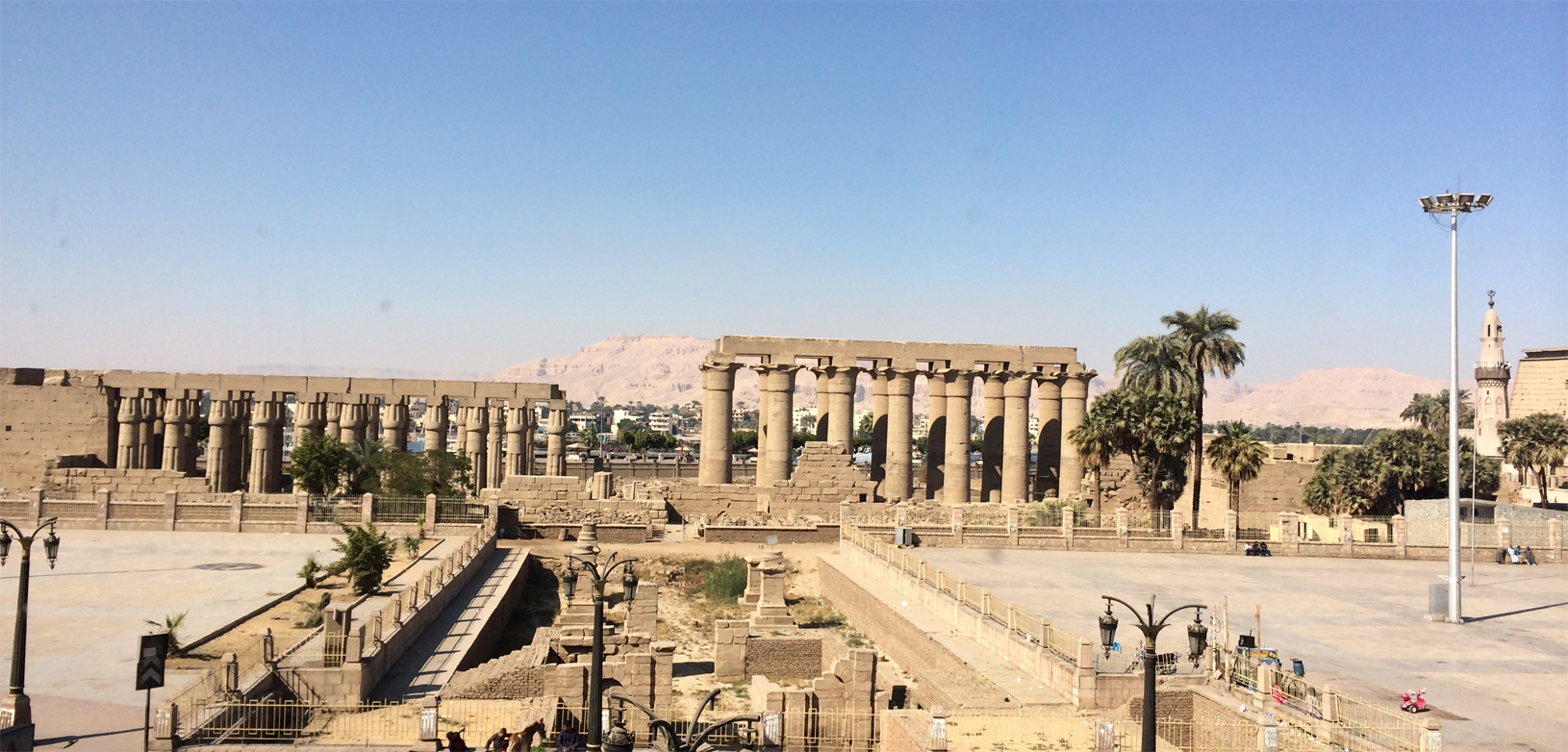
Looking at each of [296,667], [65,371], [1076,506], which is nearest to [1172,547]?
[1076,506]

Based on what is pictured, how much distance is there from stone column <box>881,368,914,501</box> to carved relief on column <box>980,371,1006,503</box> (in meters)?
3.54

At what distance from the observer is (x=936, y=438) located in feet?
172

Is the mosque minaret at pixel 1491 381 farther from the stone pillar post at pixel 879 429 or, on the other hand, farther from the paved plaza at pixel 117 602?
the paved plaza at pixel 117 602

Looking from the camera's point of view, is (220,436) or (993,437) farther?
(993,437)

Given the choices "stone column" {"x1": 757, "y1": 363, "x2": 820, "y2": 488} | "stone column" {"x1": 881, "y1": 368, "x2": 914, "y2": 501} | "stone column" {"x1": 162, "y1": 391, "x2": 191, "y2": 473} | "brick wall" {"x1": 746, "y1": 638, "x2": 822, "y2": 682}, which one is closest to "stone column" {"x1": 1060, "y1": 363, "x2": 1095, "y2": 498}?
"stone column" {"x1": 881, "y1": 368, "x2": 914, "y2": 501}

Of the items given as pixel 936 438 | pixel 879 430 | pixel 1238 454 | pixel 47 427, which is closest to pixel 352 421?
pixel 47 427

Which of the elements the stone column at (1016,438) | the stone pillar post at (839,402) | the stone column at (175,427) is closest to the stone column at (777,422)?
the stone pillar post at (839,402)

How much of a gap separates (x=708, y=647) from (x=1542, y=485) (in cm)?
4943

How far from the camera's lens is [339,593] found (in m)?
26.7

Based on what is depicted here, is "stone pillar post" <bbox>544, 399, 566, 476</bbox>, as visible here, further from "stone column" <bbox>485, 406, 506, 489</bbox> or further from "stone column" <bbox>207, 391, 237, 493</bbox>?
"stone column" <bbox>207, 391, 237, 493</bbox>

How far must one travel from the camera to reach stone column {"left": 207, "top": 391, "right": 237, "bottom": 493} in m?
51.0

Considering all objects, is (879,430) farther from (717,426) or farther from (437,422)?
(437,422)

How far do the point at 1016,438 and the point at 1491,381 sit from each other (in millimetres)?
66797

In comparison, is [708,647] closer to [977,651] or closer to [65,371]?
[977,651]
